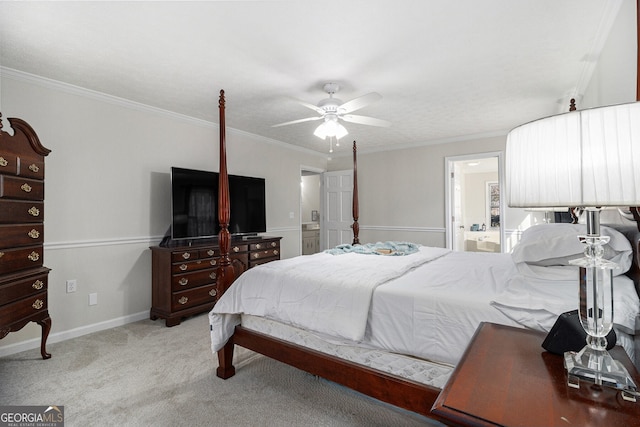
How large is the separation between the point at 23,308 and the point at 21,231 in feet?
1.86

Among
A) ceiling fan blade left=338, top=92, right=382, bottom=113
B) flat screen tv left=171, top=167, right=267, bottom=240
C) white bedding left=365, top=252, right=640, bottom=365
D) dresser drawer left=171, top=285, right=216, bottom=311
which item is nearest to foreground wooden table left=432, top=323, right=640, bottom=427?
white bedding left=365, top=252, right=640, bottom=365

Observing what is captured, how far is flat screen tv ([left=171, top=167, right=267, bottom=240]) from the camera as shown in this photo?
3469 millimetres

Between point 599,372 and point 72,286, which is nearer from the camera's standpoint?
point 599,372

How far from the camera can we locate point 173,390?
81.3 inches

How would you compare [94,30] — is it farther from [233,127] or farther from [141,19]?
[233,127]

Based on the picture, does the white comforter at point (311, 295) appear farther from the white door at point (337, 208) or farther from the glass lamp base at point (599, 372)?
the white door at point (337, 208)

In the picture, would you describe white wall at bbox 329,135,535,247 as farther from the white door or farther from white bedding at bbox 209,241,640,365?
white bedding at bbox 209,241,640,365

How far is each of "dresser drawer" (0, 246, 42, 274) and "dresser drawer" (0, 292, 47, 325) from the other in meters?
0.24

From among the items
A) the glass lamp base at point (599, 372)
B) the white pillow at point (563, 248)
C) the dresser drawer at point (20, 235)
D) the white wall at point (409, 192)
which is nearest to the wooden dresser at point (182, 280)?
the dresser drawer at point (20, 235)

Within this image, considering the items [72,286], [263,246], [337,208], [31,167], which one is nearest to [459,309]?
[31,167]

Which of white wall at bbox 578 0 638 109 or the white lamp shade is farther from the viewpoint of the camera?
white wall at bbox 578 0 638 109

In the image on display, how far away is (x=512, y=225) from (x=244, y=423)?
4.58 metres

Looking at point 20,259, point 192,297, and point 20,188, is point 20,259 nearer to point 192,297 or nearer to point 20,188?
point 20,188

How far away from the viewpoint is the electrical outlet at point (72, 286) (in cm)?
293
